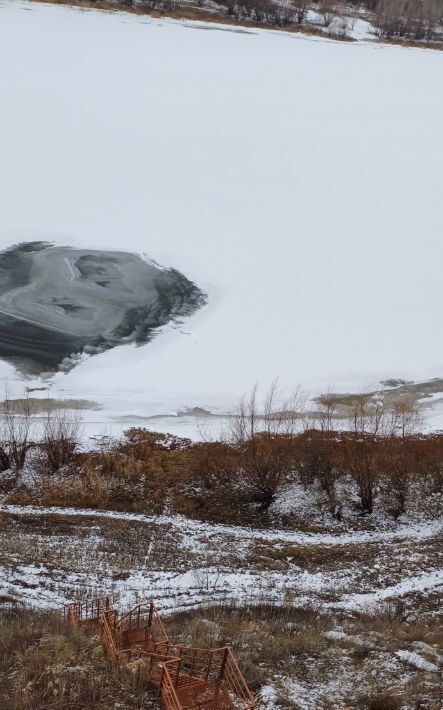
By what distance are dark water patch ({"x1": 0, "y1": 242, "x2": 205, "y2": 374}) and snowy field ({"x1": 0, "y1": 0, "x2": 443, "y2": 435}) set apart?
57 cm

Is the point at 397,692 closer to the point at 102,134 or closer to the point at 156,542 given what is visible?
the point at 156,542

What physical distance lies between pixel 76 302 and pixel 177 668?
47.2 feet

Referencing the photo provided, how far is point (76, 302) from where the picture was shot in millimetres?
19828

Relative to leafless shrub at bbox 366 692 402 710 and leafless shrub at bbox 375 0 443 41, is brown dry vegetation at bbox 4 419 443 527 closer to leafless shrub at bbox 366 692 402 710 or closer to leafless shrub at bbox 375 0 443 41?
leafless shrub at bbox 366 692 402 710

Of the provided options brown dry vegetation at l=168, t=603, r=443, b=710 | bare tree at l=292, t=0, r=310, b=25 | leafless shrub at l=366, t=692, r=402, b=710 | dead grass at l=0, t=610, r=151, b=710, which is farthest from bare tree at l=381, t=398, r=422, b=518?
bare tree at l=292, t=0, r=310, b=25

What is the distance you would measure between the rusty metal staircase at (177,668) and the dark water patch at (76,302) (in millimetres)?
9354

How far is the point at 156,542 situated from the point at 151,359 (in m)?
6.45

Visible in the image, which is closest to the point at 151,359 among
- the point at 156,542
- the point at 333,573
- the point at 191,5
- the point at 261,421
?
the point at 261,421

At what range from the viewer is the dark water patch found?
17.9 metres

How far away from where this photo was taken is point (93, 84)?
35.1 metres

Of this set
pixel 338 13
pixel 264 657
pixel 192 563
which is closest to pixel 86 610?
pixel 192 563

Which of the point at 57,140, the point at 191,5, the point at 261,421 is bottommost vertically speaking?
the point at 261,421

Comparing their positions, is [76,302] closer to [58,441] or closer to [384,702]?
[58,441]

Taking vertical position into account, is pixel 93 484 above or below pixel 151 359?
below
